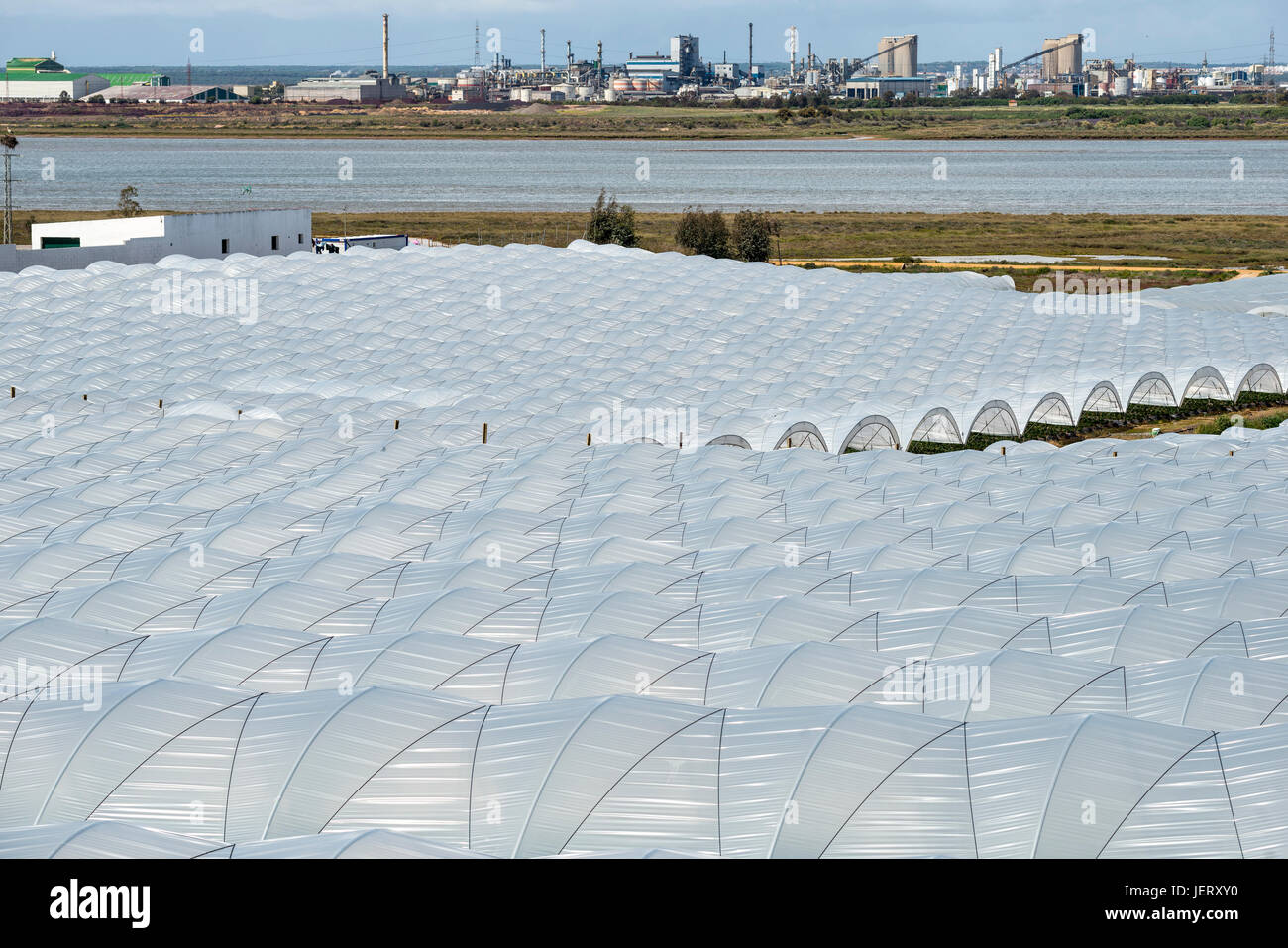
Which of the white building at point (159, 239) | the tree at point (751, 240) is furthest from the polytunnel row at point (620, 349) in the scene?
the tree at point (751, 240)

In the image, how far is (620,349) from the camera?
193 feet

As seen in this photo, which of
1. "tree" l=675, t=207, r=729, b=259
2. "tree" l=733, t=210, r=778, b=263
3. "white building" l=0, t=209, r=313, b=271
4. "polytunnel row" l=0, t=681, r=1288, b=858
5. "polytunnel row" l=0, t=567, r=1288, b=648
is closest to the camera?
"polytunnel row" l=0, t=681, r=1288, b=858

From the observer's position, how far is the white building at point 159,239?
77812 millimetres

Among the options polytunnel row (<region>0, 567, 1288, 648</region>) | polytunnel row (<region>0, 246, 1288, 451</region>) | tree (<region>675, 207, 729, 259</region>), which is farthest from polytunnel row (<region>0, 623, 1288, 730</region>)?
tree (<region>675, 207, 729, 259</region>)

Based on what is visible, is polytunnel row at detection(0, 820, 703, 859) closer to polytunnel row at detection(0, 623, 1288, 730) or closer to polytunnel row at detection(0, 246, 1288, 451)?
polytunnel row at detection(0, 623, 1288, 730)

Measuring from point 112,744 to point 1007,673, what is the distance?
13359 mm

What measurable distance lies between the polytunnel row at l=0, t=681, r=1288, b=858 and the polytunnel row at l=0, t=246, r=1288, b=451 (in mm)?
26413

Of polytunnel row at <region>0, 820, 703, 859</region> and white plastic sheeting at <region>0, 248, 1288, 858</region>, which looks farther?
white plastic sheeting at <region>0, 248, 1288, 858</region>

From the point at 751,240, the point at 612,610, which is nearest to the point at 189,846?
the point at 612,610

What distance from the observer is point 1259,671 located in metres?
20.1

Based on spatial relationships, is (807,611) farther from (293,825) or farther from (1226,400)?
(1226,400)

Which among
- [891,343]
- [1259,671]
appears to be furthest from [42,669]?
[891,343]

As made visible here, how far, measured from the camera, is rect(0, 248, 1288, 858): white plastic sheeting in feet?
52.2

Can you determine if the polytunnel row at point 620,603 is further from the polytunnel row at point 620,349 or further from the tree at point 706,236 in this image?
the tree at point 706,236
